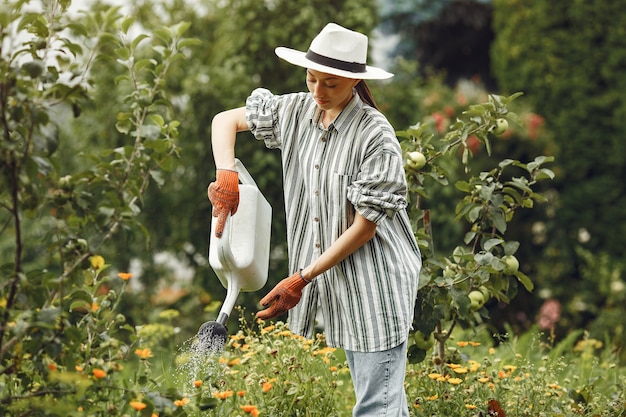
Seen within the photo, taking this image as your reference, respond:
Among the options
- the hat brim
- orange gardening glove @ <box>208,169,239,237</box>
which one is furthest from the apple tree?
orange gardening glove @ <box>208,169,239,237</box>

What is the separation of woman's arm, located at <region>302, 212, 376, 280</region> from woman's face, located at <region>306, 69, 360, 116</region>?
30 cm

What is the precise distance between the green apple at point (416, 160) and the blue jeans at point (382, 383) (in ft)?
2.44

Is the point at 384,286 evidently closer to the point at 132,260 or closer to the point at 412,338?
the point at 412,338

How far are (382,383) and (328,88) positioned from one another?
0.76 m

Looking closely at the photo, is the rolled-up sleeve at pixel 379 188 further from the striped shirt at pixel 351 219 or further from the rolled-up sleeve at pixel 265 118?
the rolled-up sleeve at pixel 265 118

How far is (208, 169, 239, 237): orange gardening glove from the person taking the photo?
2.32 m

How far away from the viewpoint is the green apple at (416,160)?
9.41 feet

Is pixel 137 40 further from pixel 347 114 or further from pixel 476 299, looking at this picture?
pixel 476 299

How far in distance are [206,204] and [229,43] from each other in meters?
0.89

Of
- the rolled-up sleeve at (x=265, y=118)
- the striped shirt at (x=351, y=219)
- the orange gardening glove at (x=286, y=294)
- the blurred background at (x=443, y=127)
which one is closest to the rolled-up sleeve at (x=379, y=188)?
the striped shirt at (x=351, y=219)

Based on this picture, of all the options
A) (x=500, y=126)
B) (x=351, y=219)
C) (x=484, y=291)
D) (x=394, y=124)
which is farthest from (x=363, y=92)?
(x=394, y=124)

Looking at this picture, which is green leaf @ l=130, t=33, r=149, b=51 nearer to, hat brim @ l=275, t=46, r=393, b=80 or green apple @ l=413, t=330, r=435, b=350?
hat brim @ l=275, t=46, r=393, b=80

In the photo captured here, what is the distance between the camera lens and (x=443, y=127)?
5582mm

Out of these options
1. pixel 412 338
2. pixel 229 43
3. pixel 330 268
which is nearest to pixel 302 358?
pixel 412 338
